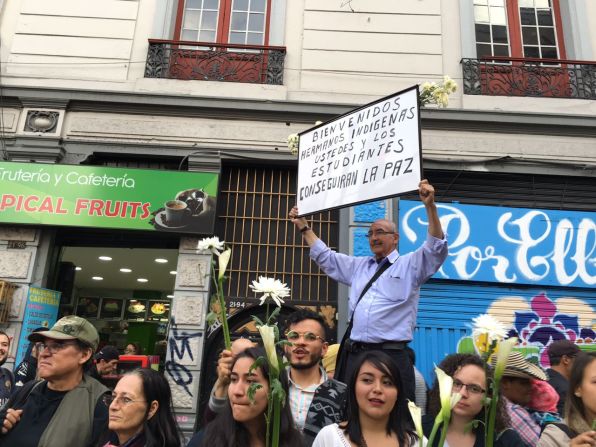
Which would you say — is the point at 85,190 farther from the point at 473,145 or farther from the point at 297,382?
the point at 473,145

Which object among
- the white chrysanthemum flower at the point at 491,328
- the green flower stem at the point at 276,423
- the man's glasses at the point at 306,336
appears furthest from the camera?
the man's glasses at the point at 306,336

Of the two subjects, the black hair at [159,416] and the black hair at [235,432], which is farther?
the black hair at [159,416]

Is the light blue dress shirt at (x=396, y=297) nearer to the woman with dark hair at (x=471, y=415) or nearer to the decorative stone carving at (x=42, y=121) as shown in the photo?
the woman with dark hair at (x=471, y=415)

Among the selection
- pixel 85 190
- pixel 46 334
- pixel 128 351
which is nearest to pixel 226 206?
pixel 85 190

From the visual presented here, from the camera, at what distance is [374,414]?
252 cm

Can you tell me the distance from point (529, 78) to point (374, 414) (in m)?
7.76

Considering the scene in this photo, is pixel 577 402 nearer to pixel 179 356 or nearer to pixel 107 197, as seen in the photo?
pixel 179 356

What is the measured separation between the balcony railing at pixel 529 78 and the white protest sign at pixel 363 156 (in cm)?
457

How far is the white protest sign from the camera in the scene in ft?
13.4

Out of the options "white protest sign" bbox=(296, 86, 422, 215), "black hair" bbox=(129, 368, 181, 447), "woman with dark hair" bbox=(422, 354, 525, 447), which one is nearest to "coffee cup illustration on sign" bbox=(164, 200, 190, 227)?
"white protest sign" bbox=(296, 86, 422, 215)

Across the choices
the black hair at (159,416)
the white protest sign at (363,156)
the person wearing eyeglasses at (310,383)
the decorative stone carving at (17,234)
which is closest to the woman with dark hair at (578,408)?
the person wearing eyeglasses at (310,383)

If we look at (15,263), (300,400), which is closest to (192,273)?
(15,263)

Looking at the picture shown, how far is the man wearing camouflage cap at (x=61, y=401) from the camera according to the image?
2.95 metres

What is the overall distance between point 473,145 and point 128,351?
6576 mm
